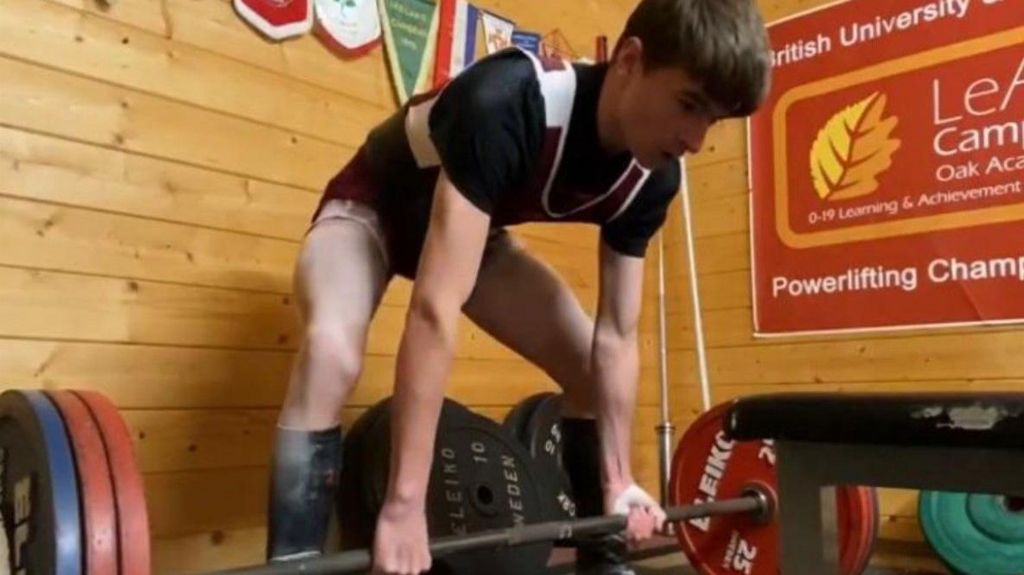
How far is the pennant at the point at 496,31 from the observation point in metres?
2.48

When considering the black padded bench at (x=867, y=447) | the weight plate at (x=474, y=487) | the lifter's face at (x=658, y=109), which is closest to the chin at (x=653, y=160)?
the lifter's face at (x=658, y=109)

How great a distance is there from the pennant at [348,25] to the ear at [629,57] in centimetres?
99

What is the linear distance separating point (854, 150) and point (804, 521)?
170 cm

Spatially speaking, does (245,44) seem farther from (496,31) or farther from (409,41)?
(496,31)

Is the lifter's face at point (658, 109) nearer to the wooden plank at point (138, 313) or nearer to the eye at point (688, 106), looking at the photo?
the eye at point (688, 106)

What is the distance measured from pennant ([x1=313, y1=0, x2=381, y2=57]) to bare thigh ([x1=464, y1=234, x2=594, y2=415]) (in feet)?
2.56

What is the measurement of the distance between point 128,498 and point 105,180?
2.97 ft

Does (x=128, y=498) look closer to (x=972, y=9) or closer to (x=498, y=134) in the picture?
(x=498, y=134)

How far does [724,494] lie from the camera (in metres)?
2.03

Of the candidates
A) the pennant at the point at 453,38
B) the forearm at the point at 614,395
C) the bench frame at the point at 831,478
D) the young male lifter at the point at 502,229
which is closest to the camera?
the bench frame at the point at 831,478

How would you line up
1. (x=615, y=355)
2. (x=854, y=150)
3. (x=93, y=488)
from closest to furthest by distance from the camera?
1. (x=93, y=488)
2. (x=615, y=355)
3. (x=854, y=150)

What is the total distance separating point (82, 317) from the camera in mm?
1685

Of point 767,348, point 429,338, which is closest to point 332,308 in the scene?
point 429,338

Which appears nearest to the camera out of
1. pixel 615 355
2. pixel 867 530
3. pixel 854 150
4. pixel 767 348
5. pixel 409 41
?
pixel 615 355
